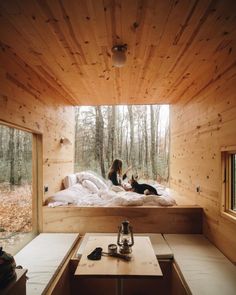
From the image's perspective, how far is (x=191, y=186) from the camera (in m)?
3.41

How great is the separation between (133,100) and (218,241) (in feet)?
9.42

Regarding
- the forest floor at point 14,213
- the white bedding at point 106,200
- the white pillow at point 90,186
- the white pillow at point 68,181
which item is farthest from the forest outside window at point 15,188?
the white pillow at point 90,186

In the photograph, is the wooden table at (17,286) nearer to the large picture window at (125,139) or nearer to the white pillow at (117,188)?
the white pillow at (117,188)

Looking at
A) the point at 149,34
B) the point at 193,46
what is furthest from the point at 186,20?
the point at 193,46

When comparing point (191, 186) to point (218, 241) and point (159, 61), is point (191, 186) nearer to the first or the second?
point (218, 241)

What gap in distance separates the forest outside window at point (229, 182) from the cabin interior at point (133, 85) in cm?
1

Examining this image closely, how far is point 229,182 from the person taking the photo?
2.32 metres

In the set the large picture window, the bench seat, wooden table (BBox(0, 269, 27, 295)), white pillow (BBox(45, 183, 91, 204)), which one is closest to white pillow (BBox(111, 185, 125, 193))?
white pillow (BBox(45, 183, 91, 204))

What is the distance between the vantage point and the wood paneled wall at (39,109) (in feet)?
6.78

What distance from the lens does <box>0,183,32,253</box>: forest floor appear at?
205 cm

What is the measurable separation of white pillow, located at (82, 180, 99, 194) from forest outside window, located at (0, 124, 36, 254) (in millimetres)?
1240

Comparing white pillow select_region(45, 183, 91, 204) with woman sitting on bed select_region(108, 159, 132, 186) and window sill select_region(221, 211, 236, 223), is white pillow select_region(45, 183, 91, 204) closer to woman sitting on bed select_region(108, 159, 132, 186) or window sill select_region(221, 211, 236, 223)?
woman sitting on bed select_region(108, 159, 132, 186)

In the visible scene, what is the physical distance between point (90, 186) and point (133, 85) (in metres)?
1.92

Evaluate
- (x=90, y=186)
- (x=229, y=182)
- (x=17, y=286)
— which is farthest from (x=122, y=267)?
(x=90, y=186)
